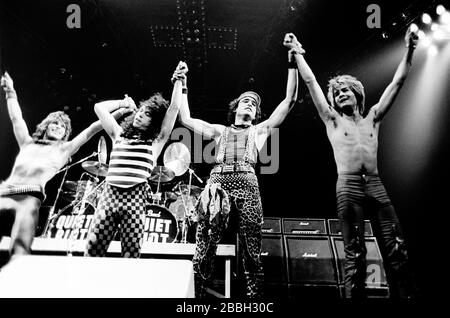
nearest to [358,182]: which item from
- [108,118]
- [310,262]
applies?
[310,262]

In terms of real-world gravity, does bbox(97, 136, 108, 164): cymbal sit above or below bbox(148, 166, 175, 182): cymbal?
above

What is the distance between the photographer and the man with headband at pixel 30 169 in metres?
3.28

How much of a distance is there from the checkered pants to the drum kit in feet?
5.47

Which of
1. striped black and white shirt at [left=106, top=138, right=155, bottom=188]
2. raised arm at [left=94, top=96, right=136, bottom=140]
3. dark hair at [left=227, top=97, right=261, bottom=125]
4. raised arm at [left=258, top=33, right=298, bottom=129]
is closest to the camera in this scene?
striped black and white shirt at [left=106, top=138, right=155, bottom=188]

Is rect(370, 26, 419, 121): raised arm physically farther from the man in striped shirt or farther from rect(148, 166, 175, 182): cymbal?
rect(148, 166, 175, 182): cymbal

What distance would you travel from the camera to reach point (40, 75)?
5129 millimetres

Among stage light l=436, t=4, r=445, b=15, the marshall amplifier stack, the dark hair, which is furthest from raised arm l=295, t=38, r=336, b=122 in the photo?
stage light l=436, t=4, r=445, b=15

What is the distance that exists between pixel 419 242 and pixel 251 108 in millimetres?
2940

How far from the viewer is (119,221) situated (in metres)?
2.78

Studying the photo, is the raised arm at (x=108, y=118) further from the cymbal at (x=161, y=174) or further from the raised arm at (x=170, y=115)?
the cymbal at (x=161, y=174)

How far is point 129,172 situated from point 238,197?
0.98m

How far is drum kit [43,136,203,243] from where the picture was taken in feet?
15.1

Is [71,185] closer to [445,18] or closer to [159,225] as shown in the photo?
[159,225]
